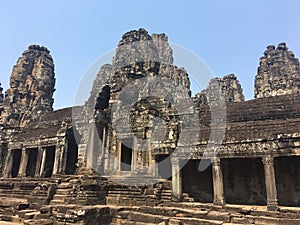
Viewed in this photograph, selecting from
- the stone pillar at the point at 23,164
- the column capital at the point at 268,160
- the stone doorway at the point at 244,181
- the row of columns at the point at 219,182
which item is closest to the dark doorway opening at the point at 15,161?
the stone pillar at the point at 23,164

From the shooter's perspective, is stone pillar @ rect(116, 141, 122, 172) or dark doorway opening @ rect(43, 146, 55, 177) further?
dark doorway opening @ rect(43, 146, 55, 177)

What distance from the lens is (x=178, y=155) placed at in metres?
12.5

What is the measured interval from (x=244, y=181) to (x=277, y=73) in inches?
1097

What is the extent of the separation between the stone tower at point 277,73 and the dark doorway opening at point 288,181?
23.0m

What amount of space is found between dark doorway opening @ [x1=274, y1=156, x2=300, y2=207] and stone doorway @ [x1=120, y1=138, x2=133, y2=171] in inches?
327

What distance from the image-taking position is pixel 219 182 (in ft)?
38.0

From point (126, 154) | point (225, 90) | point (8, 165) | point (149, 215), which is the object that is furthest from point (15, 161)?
point (225, 90)

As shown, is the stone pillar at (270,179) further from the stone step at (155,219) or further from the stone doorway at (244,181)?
the stone step at (155,219)

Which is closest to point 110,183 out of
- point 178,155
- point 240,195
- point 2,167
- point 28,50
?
point 178,155

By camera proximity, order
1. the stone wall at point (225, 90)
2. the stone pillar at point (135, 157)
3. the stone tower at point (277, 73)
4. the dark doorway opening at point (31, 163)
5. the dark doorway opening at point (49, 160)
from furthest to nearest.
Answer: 1. the stone wall at point (225, 90)
2. the stone tower at point (277, 73)
3. the dark doorway opening at point (31, 163)
4. the dark doorway opening at point (49, 160)
5. the stone pillar at point (135, 157)

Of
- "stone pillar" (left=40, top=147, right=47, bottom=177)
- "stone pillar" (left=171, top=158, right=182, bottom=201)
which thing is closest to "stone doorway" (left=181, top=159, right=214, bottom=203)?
"stone pillar" (left=171, top=158, right=182, bottom=201)

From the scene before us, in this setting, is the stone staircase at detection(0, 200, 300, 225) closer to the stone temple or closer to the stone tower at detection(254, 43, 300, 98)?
the stone temple

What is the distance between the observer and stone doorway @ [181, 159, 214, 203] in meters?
14.2

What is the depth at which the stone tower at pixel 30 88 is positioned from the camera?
24.1 metres
